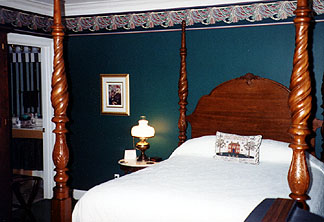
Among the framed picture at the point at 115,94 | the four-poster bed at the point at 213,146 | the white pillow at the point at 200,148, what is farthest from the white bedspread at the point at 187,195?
the framed picture at the point at 115,94

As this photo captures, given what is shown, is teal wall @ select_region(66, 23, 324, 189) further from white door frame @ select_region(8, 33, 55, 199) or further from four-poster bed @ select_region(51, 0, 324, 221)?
white door frame @ select_region(8, 33, 55, 199)

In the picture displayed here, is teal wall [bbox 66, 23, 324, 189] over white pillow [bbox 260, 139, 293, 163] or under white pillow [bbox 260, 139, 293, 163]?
over

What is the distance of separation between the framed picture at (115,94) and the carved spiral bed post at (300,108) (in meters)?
3.39

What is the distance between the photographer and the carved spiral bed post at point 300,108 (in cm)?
207

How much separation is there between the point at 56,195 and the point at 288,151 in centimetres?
245

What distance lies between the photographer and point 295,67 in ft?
6.91

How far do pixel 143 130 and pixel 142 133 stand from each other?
0.14 feet

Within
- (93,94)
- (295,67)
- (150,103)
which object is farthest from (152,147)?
(295,67)

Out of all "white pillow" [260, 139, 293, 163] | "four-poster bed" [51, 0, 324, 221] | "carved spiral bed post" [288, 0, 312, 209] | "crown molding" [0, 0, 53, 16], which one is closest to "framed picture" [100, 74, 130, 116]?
"four-poster bed" [51, 0, 324, 221]

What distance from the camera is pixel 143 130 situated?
475 cm

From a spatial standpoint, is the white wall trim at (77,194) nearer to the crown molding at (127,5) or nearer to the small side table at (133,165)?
the small side table at (133,165)

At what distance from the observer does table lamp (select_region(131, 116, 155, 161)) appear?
15.6 feet

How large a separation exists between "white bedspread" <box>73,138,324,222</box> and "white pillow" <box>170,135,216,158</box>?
66 cm

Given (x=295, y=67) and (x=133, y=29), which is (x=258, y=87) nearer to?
(x=133, y=29)
